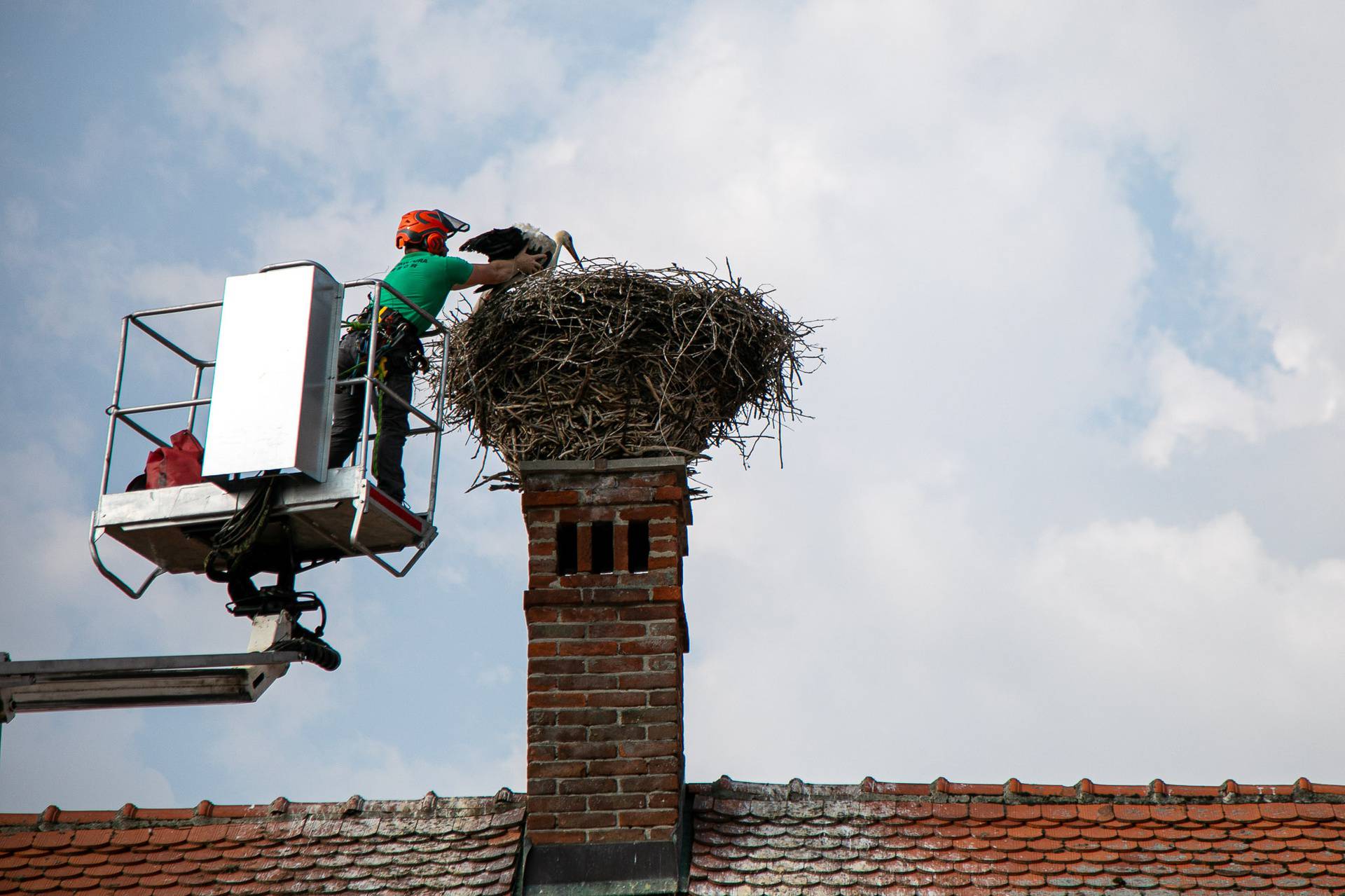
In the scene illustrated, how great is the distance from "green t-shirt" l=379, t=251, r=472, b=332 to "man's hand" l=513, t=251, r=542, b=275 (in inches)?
20.9

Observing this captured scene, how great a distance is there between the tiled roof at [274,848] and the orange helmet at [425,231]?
2.88 meters

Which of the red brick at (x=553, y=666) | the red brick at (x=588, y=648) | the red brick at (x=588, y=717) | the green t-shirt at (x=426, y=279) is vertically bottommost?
the red brick at (x=588, y=717)

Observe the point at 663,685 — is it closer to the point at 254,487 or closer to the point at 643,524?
the point at 643,524

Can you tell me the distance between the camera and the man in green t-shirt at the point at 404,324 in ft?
29.5

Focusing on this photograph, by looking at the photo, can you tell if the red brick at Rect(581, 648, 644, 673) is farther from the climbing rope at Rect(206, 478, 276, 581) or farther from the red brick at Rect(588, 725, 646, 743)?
the climbing rope at Rect(206, 478, 276, 581)

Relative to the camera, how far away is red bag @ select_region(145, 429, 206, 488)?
8.67 m

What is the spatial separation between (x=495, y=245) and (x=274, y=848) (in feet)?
11.2

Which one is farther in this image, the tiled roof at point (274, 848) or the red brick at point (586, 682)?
the red brick at point (586, 682)

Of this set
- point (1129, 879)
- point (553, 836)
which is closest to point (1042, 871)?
point (1129, 879)

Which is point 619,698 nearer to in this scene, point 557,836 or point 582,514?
point 557,836

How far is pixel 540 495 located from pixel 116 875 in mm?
2645

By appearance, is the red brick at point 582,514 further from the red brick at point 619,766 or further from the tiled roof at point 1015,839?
the tiled roof at point 1015,839

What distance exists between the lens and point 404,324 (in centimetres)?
947

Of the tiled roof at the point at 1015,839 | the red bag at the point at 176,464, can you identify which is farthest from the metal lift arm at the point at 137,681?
the tiled roof at the point at 1015,839
